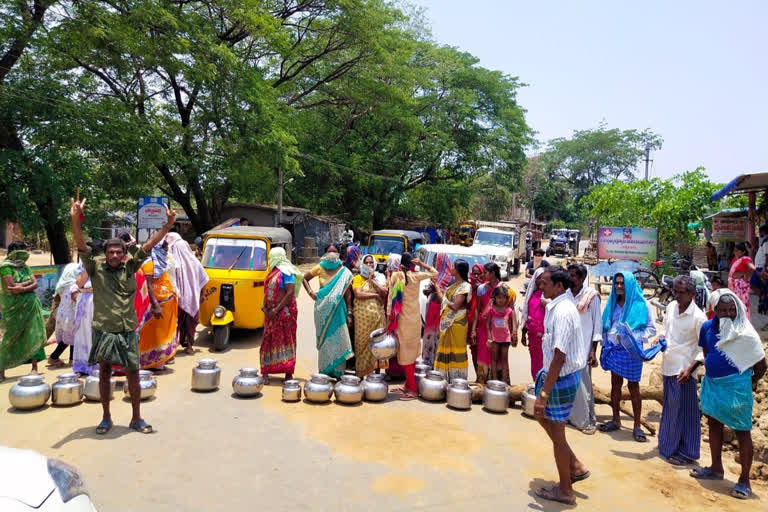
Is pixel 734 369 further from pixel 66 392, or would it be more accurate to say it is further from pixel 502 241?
pixel 502 241

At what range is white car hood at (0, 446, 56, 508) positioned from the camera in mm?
2305

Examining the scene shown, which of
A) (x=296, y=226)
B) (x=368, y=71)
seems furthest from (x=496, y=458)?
(x=368, y=71)

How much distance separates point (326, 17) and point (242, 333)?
18116 millimetres

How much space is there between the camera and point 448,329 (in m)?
6.68

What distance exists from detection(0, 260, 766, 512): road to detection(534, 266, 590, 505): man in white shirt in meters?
0.27

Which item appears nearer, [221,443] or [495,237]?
[221,443]

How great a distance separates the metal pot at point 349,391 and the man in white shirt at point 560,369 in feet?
8.19

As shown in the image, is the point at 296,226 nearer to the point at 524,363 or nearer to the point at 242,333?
the point at 242,333

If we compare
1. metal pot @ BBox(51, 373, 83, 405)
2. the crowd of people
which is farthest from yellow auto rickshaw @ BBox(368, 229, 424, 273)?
Result: metal pot @ BBox(51, 373, 83, 405)

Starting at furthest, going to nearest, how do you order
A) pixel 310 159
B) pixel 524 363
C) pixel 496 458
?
pixel 310 159
pixel 524 363
pixel 496 458

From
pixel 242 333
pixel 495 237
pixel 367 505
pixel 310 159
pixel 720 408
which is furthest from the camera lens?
pixel 310 159

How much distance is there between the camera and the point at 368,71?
2705 centimetres

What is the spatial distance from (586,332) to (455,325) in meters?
1.56

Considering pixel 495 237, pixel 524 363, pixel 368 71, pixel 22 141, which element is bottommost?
pixel 524 363
